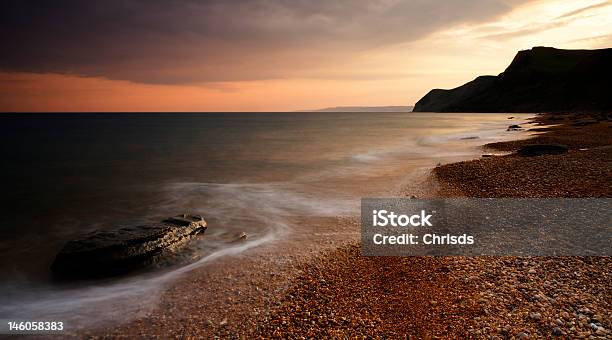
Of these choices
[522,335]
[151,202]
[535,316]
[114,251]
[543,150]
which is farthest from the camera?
[543,150]

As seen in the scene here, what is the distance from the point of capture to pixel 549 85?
463 ft

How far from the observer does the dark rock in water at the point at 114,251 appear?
31.0ft

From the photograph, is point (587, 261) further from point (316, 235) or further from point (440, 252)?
point (316, 235)

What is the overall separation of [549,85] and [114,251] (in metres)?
173

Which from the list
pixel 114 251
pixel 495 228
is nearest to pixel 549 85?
pixel 495 228

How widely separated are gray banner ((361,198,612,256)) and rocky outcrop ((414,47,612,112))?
383 ft

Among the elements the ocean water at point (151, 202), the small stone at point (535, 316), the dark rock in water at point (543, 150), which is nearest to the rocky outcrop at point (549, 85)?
the dark rock in water at point (543, 150)

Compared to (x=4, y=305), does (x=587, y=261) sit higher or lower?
higher

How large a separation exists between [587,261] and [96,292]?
37.9ft

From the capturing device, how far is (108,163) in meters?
34.0

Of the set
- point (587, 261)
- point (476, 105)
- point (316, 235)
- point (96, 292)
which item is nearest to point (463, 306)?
point (587, 261)

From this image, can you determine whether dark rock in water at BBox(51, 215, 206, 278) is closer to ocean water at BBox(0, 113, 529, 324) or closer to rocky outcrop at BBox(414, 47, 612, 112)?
ocean water at BBox(0, 113, 529, 324)

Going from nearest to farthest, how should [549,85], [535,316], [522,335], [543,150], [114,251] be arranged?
[522,335], [535,316], [114,251], [543,150], [549,85]

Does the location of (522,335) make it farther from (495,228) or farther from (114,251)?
(114,251)
